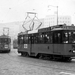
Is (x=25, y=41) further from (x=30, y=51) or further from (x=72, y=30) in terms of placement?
(x=72, y=30)

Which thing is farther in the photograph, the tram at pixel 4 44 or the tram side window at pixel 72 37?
the tram at pixel 4 44

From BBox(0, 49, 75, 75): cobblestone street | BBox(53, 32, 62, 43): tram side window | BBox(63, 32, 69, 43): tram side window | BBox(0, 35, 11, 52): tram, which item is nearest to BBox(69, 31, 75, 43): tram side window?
BBox(63, 32, 69, 43): tram side window

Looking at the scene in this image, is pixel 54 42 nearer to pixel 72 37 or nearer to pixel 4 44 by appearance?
pixel 72 37

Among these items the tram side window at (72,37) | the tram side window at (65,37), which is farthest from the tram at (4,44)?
the tram side window at (72,37)

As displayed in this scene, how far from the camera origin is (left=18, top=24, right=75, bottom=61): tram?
15.0 metres

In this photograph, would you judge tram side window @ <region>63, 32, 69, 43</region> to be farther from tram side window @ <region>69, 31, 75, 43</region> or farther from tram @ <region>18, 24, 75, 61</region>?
tram side window @ <region>69, 31, 75, 43</region>

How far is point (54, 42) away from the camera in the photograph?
15797 mm

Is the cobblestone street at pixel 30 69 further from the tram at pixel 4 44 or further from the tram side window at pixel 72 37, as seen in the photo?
the tram at pixel 4 44

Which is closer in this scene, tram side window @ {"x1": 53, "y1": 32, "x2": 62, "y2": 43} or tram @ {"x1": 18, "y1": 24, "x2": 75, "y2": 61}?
tram @ {"x1": 18, "y1": 24, "x2": 75, "y2": 61}

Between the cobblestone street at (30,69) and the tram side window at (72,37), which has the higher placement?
the tram side window at (72,37)

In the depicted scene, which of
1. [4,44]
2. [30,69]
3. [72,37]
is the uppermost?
[72,37]

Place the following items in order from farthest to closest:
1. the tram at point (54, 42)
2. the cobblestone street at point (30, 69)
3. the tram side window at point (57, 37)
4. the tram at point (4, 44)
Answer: the tram at point (4, 44)
the tram side window at point (57, 37)
the tram at point (54, 42)
the cobblestone street at point (30, 69)

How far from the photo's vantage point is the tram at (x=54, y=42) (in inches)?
589

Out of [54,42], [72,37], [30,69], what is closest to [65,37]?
[72,37]
